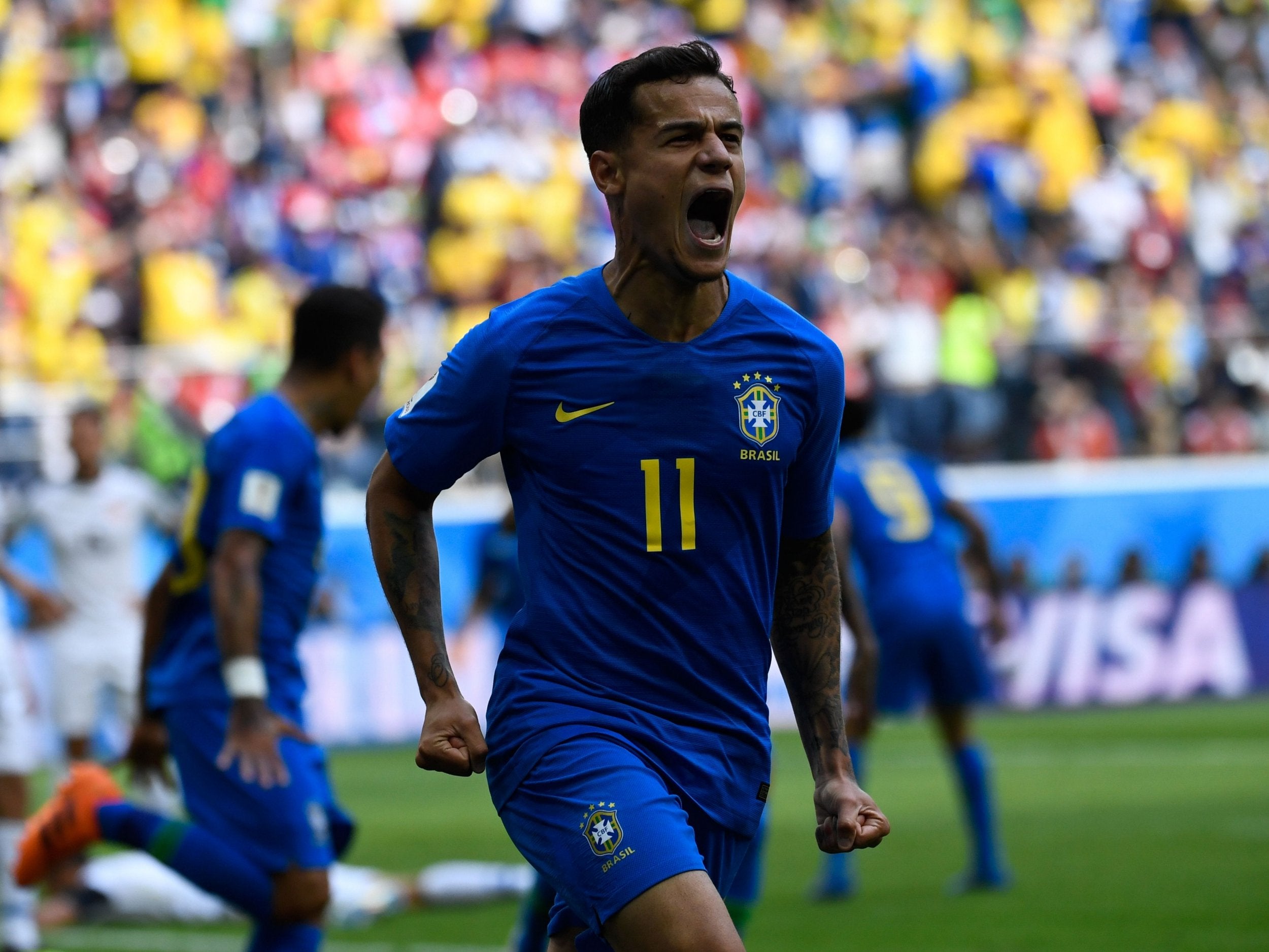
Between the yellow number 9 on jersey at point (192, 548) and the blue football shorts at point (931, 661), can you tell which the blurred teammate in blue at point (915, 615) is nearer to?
the blue football shorts at point (931, 661)

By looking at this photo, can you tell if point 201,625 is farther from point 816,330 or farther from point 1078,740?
point 1078,740

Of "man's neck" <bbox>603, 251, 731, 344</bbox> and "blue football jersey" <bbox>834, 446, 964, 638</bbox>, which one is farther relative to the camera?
"blue football jersey" <bbox>834, 446, 964, 638</bbox>

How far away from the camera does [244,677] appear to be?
577 centimetres

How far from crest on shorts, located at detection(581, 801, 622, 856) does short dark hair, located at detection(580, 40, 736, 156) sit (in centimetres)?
135

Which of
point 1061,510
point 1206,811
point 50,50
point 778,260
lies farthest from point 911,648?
point 50,50

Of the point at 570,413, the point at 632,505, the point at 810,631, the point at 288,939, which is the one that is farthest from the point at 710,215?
the point at 288,939

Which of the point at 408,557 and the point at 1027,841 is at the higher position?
the point at 408,557

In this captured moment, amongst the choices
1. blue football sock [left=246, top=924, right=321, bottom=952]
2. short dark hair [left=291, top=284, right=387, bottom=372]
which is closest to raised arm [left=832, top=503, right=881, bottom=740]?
short dark hair [left=291, top=284, right=387, bottom=372]

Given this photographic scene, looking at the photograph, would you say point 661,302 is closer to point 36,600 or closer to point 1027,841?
point 36,600

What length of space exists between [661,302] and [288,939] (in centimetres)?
263

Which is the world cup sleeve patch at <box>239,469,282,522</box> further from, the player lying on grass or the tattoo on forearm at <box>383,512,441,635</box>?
the player lying on grass

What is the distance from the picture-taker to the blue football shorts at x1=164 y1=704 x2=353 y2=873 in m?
5.86

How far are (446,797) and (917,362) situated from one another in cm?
729

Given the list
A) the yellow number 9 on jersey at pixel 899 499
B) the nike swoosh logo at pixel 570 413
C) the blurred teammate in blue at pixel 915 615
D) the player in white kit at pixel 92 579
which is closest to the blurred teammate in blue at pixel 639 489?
the nike swoosh logo at pixel 570 413
